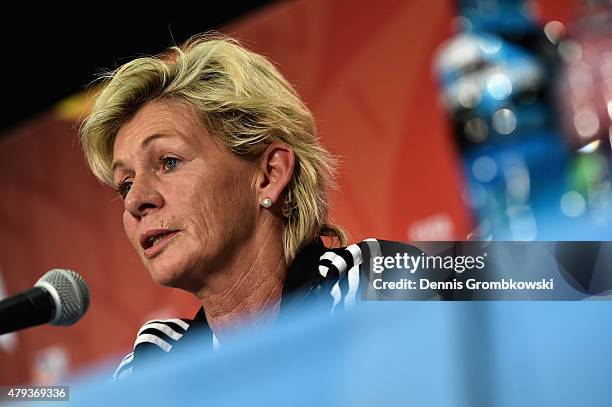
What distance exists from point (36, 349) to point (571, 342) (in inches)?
54.9

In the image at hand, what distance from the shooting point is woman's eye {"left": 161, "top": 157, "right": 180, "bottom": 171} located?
70.0 inches

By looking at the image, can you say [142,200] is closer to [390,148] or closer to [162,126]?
[162,126]

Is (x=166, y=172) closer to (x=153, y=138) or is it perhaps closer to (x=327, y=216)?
(x=153, y=138)

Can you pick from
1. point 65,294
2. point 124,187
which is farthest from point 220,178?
point 65,294

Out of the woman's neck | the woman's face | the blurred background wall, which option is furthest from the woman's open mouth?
the blurred background wall

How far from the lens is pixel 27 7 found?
2787 millimetres

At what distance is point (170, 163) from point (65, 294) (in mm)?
311

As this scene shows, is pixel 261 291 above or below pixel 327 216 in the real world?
below

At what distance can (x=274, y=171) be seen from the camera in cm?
179

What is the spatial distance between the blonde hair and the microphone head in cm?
30

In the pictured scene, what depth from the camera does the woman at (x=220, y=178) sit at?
5.72 feet

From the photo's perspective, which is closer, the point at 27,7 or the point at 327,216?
the point at 327,216

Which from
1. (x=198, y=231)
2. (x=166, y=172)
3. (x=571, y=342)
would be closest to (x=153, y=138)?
(x=166, y=172)

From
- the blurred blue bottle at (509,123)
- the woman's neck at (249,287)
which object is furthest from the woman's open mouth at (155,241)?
the blurred blue bottle at (509,123)
